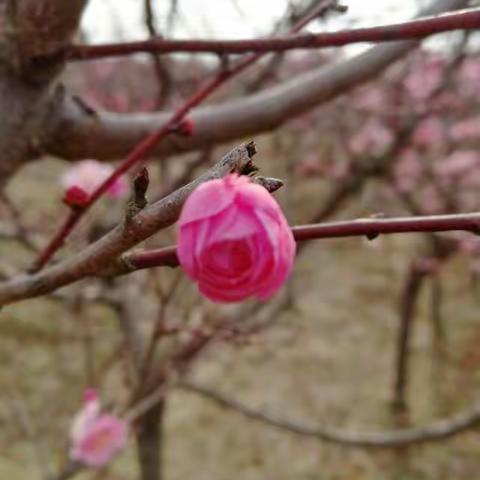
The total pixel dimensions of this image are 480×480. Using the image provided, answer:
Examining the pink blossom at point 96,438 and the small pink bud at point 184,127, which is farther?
the pink blossom at point 96,438

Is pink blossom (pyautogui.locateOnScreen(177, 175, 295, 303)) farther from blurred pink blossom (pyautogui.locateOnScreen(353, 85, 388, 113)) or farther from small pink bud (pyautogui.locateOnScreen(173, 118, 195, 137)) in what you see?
blurred pink blossom (pyautogui.locateOnScreen(353, 85, 388, 113))

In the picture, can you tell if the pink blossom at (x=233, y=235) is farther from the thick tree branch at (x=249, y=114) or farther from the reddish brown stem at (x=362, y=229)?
the thick tree branch at (x=249, y=114)

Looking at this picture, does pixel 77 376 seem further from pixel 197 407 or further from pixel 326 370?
pixel 326 370

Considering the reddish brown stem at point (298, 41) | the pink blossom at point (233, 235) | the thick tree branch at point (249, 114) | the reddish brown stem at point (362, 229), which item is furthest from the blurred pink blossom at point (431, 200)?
the pink blossom at point (233, 235)

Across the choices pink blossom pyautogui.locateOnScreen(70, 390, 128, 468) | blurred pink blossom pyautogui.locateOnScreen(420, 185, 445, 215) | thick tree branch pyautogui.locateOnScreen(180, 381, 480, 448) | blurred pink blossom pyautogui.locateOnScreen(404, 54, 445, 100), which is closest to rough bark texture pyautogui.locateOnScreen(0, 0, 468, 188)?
pink blossom pyautogui.locateOnScreen(70, 390, 128, 468)

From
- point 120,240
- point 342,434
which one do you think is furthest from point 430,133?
point 120,240

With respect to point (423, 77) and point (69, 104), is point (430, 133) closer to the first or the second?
point (423, 77)

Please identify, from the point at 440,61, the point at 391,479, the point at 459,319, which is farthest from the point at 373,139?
the point at 391,479
